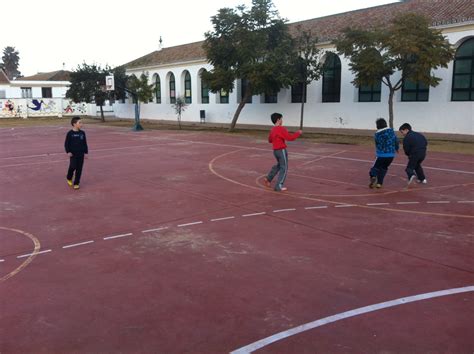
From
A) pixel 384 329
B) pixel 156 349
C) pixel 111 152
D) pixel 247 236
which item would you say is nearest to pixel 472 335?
pixel 384 329

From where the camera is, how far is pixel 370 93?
28672mm

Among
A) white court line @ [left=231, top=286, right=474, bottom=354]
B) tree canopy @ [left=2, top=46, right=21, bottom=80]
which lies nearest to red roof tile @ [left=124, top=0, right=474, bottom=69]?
white court line @ [left=231, top=286, right=474, bottom=354]

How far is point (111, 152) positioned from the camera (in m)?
18.3

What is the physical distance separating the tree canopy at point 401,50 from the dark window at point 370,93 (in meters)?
5.65

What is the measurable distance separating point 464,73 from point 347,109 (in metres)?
7.44

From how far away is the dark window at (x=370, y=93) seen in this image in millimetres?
28188

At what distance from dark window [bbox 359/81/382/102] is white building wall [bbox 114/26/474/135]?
0.38 meters

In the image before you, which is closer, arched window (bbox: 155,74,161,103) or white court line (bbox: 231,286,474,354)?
white court line (bbox: 231,286,474,354)

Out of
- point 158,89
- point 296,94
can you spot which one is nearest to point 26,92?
point 158,89

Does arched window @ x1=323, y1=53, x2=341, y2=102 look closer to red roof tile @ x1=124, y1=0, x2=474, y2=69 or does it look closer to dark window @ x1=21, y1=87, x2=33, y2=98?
red roof tile @ x1=124, y1=0, x2=474, y2=69

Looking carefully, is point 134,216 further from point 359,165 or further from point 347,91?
point 347,91

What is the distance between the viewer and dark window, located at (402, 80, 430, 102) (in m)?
25.7

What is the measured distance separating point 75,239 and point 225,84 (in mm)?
22599

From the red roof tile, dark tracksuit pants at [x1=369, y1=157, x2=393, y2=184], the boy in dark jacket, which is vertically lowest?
dark tracksuit pants at [x1=369, y1=157, x2=393, y2=184]
